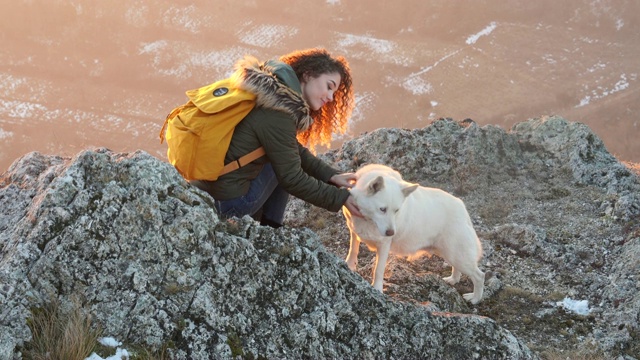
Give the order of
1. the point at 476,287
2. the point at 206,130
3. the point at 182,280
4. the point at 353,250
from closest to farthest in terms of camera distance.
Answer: the point at 182,280 → the point at 206,130 → the point at 353,250 → the point at 476,287

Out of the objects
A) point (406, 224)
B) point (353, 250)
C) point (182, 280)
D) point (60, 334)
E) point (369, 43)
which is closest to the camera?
point (60, 334)

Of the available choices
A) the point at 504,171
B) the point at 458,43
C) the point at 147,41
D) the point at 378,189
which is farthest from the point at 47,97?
the point at 378,189

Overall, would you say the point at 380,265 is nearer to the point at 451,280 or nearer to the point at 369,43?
the point at 451,280

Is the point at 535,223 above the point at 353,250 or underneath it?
underneath

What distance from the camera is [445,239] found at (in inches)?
279

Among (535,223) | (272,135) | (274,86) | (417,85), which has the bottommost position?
(417,85)

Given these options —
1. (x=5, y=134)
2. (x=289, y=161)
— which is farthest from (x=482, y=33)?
(x=289, y=161)

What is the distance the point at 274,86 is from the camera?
5543 mm

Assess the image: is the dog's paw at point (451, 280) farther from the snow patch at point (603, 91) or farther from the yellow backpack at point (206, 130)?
the snow patch at point (603, 91)

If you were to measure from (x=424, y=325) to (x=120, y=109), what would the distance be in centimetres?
4341

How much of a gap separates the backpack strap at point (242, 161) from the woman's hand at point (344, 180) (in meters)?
1.29

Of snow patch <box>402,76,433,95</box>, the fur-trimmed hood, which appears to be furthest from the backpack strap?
snow patch <box>402,76,433,95</box>

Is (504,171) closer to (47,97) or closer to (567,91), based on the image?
(567,91)

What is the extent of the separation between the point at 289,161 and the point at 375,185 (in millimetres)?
1002
